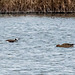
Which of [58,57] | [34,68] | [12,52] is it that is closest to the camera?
[34,68]

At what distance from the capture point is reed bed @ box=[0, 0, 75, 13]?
63.7 meters

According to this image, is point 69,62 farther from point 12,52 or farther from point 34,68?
point 12,52

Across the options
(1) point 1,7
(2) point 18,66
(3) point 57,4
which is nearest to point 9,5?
(1) point 1,7

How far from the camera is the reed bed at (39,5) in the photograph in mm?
63688

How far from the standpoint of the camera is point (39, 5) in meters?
64.7

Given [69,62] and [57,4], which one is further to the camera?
[57,4]

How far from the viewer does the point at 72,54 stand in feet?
70.3

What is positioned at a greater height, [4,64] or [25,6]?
[4,64]

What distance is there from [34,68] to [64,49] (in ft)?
19.5

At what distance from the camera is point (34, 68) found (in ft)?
58.1

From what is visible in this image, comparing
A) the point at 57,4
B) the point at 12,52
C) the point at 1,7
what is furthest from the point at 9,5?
the point at 12,52

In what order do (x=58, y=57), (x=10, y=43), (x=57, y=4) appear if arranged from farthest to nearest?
(x=57, y=4) → (x=10, y=43) → (x=58, y=57)

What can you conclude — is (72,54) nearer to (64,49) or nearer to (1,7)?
(64,49)

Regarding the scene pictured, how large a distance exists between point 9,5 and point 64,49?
4263cm
